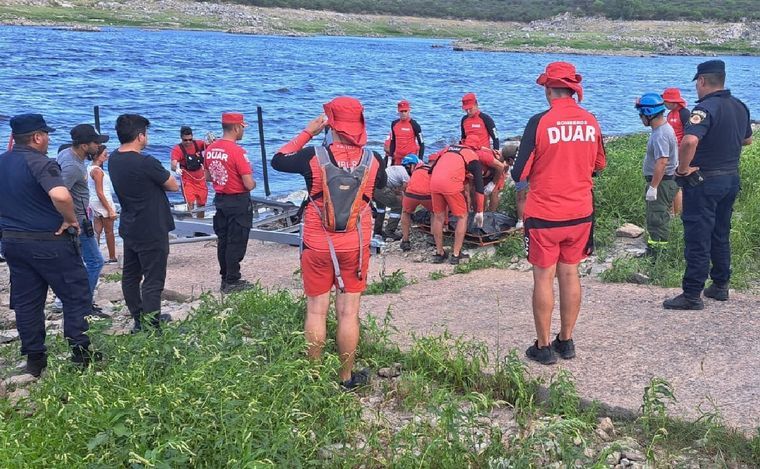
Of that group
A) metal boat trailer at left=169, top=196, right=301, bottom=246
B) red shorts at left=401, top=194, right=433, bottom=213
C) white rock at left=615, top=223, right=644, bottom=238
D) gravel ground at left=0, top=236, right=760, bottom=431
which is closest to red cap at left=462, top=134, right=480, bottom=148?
red shorts at left=401, top=194, right=433, bottom=213

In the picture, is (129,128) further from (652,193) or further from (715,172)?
(652,193)

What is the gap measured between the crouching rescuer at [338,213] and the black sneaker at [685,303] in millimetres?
2890

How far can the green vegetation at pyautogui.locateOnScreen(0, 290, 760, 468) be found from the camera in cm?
395

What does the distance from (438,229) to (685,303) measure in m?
3.41

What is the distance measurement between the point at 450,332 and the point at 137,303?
2.58 metres

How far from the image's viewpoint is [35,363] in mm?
5457

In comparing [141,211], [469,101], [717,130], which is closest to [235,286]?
[141,211]

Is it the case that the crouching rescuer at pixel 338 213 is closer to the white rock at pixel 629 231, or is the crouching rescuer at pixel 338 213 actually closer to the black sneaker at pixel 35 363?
the black sneaker at pixel 35 363

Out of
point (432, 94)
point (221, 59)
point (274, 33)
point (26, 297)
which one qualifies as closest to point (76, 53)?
point (221, 59)

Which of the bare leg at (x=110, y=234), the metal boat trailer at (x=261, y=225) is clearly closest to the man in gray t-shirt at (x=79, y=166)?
the bare leg at (x=110, y=234)

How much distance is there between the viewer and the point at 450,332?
616cm

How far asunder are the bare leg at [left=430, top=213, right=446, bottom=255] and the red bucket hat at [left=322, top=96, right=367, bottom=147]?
4.45 meters

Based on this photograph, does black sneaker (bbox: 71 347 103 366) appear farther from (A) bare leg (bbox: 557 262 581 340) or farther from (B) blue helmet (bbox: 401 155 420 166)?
(B) blue helmet (bbox: 401 155 420 166)

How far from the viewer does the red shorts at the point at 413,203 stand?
9.65 metres
